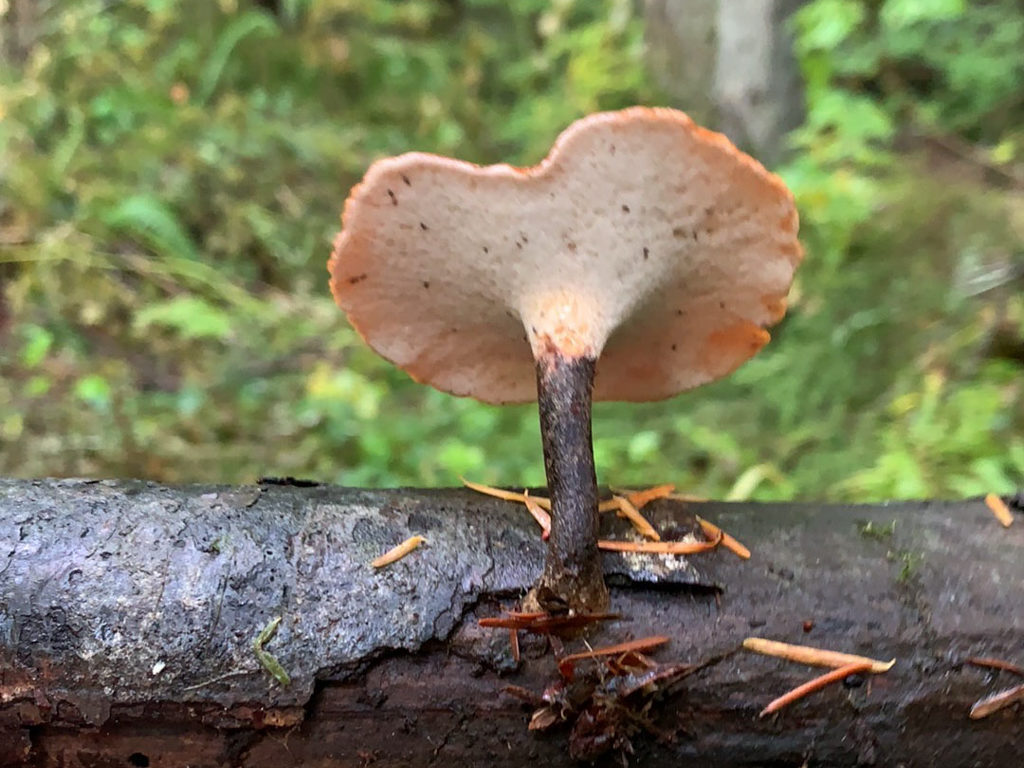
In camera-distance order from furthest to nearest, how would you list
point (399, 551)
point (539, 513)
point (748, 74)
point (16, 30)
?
point (16, 30) < point (748, 74) < point (539, 513) < point (399, 551)

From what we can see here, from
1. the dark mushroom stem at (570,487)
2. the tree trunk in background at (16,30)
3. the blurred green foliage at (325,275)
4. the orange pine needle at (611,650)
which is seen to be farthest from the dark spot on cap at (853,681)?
the tree trunk in background at (16,30)

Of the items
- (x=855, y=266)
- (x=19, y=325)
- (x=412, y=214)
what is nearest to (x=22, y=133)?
(x=19, y=325)

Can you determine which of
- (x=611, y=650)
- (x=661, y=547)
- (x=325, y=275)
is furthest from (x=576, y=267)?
(x=325, y=275)

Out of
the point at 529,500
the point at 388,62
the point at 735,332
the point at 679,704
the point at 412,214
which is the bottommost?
the point at 679,704

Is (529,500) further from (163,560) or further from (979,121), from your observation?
Result: (979,121)

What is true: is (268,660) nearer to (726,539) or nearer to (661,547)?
(661,547)
